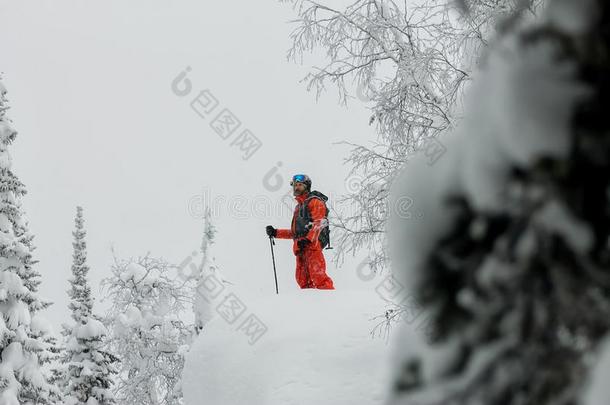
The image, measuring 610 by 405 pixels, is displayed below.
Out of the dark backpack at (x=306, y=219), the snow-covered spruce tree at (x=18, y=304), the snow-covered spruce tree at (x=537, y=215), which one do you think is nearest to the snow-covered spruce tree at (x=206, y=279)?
the snow-covered spruce tree at (x=18, y=304)

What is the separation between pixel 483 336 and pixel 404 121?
19.8 ft

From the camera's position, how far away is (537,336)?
99 centimetres

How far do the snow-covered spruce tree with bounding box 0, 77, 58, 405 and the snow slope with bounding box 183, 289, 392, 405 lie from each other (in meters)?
6.53

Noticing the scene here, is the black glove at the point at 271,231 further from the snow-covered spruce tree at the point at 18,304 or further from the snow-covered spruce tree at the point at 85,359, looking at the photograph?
the snow-covered spruce tree at the point at 85,359

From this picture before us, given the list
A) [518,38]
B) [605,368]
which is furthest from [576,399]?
[518,38]

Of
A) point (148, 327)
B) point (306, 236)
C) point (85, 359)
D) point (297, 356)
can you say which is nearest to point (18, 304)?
point (85, 359)

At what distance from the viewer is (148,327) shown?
767 inches

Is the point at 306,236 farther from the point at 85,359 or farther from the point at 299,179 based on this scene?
the point at 85,359

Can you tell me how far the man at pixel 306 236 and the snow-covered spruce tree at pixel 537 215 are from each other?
8.67 m

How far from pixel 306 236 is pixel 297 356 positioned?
2.80m

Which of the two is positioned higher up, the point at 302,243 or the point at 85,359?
the point at 302,243

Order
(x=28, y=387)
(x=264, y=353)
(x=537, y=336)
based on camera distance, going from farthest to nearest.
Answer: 1. (x=28, y=387)
2. (x=264, y=353)
3. (x=537, y=336)

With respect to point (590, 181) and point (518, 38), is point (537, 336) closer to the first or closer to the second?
point (590, 181)

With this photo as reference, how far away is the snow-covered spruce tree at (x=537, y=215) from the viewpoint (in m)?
0.96
